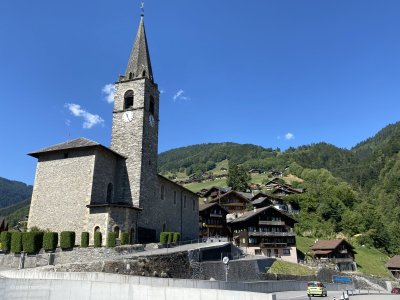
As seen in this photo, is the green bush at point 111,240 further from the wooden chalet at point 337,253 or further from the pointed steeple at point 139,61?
the wooden chalet at point 337,253

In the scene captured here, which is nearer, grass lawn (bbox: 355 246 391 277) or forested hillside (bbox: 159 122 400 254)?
grass lawn (bbox: 355 246 391 277)

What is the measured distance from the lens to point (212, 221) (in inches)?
2628

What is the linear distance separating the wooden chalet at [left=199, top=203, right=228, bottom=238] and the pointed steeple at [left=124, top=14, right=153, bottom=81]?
1211 inches

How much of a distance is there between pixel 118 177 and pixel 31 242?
1088 centimetres

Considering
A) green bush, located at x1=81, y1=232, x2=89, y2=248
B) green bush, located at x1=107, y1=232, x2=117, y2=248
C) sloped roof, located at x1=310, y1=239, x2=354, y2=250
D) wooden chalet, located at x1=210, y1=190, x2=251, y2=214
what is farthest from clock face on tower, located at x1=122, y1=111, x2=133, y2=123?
wooden chalet, located at x1=210, y1=190, x2=251, y2=214

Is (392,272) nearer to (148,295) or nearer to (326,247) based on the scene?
(326,247)

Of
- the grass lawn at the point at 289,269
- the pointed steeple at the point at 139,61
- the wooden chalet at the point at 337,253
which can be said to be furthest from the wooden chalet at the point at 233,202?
the pointed steeple at the point at 139,61

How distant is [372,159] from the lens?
546 feet

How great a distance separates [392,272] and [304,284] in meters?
43.7

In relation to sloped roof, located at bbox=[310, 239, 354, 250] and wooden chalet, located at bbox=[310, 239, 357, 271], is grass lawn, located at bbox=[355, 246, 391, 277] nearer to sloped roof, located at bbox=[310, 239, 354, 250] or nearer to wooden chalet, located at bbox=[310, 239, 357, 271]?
wooden chalet, located at bbox=[310, 239, 357, 271]

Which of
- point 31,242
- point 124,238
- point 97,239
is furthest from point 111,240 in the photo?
point 31,242

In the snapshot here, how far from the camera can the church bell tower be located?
37.2m

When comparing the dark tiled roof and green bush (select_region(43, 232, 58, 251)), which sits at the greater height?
green bush (select_region(43, 232, 58, 251))

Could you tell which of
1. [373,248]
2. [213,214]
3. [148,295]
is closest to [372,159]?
[373,248]
